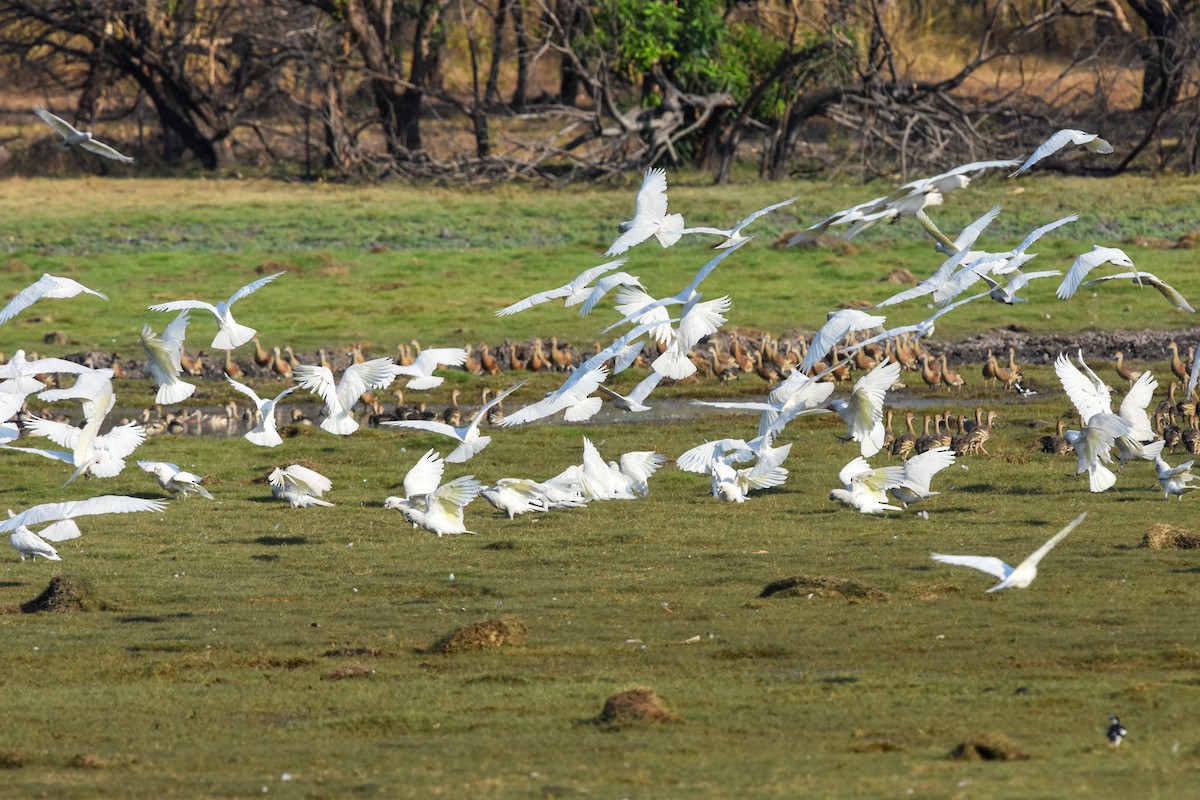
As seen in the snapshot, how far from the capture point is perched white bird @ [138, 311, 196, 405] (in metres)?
12.6

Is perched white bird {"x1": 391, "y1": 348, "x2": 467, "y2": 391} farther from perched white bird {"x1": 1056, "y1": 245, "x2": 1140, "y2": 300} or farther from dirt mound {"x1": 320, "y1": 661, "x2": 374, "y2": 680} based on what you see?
perched white bird {"x1": 1056, "y1": 245, "x2": 1140, "y2": 300}

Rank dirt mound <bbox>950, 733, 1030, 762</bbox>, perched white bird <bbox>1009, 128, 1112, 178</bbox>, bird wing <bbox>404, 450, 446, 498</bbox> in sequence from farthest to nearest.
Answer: bird wing <bbox>404, 450, 446, 498</bbox>, perched white bird <bbox>1009, 128, 1112, 178</bbox>, dirt mound <bbox>950, 733, 1030, 762</bbox>

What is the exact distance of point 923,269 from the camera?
91.0ft

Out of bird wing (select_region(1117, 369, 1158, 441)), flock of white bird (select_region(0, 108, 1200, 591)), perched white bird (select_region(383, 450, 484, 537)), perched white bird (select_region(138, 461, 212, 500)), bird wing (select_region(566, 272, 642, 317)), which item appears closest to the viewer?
flock of white bird (select_region(0, 108, 1200, 591))

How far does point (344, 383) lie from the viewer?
42.3ft

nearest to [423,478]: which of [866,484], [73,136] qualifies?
[866,484]

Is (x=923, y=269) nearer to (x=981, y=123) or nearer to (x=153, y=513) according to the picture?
(x=981, y=123)

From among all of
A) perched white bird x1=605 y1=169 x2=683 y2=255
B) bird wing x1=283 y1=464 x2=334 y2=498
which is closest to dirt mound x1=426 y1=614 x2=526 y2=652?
perched white bird x1=605 y1=169 x2=683 y2=255

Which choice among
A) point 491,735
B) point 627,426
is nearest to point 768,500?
point 627,426

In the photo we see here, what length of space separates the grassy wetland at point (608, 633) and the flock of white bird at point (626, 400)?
29 cm

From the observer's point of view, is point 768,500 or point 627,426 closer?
point 768,500

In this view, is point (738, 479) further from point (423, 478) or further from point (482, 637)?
point (482, 637)

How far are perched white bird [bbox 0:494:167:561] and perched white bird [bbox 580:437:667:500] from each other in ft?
11.7

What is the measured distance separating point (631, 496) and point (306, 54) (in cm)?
2487
